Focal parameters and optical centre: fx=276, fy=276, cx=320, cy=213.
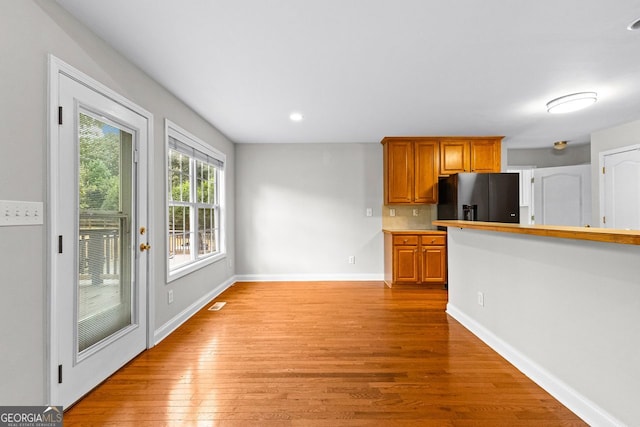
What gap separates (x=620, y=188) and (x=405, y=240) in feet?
10.7

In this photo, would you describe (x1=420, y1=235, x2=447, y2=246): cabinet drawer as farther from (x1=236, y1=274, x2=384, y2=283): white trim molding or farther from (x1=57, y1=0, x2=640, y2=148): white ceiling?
(x1=57, y1=0, x2=640, y2=148): white ceiling

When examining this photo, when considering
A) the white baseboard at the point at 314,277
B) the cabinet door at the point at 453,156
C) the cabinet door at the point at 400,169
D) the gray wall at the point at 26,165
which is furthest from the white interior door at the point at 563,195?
the gray wall at the point at 26,165

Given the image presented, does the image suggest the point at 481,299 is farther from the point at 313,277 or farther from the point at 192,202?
the point at 192,202

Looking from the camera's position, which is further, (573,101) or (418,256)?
(418,256)

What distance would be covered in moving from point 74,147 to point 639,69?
447 cm

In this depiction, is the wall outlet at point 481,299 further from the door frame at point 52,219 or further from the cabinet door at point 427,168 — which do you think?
the door frame at point 52,219

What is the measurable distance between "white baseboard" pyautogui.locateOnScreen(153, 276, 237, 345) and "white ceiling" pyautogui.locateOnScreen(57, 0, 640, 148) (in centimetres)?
232

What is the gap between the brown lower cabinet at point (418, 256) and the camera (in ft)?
13.9

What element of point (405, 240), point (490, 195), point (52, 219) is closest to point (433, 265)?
point (405, 240)

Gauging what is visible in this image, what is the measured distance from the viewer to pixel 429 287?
430 centimetres

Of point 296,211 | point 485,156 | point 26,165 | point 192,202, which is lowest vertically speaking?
point 296,211

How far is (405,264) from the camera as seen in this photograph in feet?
13.9

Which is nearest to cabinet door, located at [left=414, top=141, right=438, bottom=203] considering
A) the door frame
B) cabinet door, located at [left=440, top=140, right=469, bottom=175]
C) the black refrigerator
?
cabinet door, located at [left=440, top=140, right=469, bottom=175]

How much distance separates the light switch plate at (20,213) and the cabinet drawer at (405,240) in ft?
12.6
